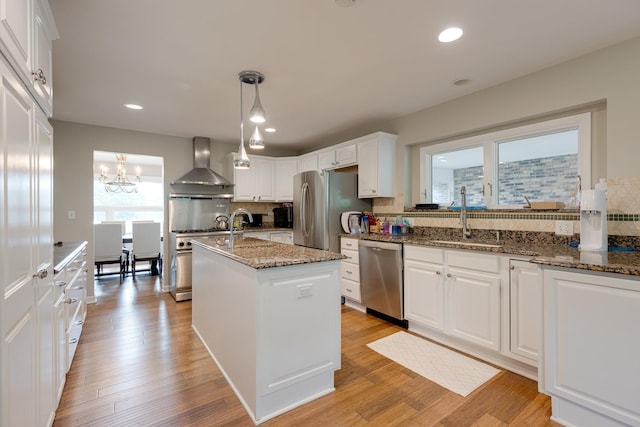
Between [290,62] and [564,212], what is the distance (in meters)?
2.50

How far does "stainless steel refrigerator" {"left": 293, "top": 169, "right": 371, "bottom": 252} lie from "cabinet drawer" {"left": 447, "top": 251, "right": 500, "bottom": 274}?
159 cm

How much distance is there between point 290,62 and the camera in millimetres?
2375

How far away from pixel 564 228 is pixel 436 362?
1477 mm

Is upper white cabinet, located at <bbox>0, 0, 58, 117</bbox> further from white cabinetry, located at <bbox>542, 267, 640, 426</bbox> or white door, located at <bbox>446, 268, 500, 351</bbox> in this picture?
white door, located at <bbox>446, 268, 500, 351</bbox>

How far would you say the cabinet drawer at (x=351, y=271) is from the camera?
11.6 ft

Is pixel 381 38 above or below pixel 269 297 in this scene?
above

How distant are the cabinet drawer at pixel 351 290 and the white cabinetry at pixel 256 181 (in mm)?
2276

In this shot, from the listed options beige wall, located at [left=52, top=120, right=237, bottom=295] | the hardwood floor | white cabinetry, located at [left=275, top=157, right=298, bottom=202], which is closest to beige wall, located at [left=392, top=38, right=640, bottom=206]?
the hardwood floor

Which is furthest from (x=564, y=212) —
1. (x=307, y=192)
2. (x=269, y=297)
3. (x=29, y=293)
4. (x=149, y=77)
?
(x=149, y=77)

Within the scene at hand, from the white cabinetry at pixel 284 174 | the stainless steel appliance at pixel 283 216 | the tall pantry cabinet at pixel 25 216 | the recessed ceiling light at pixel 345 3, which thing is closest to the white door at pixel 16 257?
the tall pantry cabinet at pixel 25 216

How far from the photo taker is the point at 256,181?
16.8 ft

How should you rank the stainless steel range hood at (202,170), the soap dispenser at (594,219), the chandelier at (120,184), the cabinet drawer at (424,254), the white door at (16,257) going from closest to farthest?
the white door at (16,257) < the soap dispenser at (594,219) < the cabinet drawer at (424,254) < the stainless steel range hood at (202,170) < the chandelier at (120,184)

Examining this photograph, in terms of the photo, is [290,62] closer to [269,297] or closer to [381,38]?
[381,38]

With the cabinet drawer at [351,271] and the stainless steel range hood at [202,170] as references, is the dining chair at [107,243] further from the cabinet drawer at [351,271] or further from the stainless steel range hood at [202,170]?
the cabinet drawer at [351,271]
